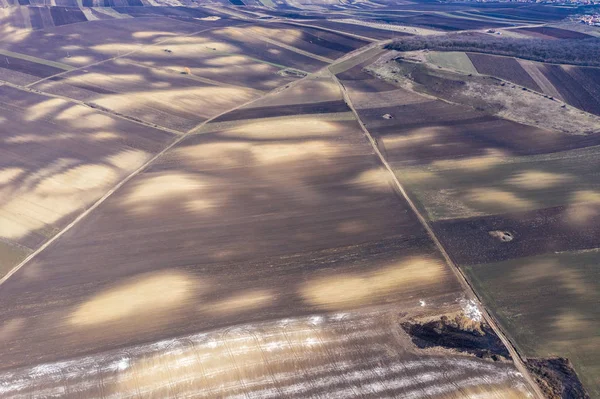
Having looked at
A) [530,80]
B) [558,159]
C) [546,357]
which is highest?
[530,80]

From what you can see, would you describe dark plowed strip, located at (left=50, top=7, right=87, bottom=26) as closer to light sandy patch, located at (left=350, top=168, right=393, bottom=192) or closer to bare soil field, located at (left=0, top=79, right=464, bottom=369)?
bare soil field, located at (left=0, top=79, right=464, bottom=369)

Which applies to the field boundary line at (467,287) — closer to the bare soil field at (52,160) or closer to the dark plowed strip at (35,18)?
the bare soil field at (52,160)

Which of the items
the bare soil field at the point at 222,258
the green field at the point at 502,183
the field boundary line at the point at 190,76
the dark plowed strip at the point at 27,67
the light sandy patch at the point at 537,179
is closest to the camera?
the bare soil field at the point at 222,258

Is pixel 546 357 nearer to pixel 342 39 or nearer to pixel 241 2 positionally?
pixel 342 39

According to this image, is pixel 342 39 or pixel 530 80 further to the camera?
pixel 342 39

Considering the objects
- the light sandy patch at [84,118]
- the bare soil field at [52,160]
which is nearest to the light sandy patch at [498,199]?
the bare soil field at [52,160]

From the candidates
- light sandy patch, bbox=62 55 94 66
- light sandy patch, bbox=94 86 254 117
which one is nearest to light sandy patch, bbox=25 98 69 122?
light sandy patch, bbox=94 86 254 117

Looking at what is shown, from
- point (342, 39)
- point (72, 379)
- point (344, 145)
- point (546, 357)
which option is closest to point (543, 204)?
point (546, 357)
